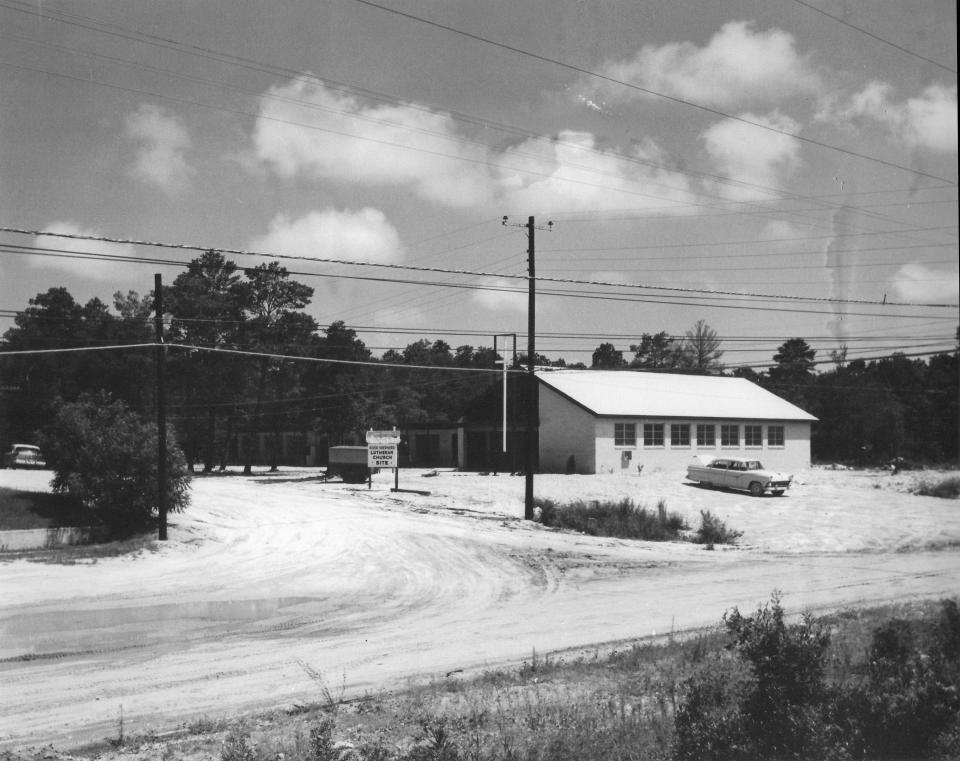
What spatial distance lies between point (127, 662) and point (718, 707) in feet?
25.1

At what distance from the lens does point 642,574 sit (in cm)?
1914

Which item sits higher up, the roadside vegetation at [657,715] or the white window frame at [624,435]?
the white window frame at [624,435]

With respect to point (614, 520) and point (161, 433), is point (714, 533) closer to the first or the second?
point (614, 520)

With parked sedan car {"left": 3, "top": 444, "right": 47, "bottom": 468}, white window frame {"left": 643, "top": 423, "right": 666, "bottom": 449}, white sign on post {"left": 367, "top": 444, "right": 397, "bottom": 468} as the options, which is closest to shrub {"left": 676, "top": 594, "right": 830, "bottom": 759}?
white sign on post {"left": 367, "top": 444, "right": 397, "bottom": 468}

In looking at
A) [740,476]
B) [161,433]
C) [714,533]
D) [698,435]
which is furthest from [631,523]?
[698,435]

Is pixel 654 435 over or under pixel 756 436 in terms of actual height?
over

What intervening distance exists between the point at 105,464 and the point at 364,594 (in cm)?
1004

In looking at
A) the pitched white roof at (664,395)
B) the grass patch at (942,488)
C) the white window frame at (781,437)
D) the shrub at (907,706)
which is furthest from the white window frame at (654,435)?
the shrub at (907,706)

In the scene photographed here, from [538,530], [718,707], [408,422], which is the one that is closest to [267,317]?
[408,422]

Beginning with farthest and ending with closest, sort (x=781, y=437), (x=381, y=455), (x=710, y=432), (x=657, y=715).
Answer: (x=781, y=437) < (x=710, y=432) < (x=381, y=455) < (x=657, y=715)

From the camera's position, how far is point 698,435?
50.0 m

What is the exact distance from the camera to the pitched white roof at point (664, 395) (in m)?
47.6

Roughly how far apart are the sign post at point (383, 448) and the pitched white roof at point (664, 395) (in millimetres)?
12755

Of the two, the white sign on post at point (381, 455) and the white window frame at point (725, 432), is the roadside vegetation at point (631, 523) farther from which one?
the white window frame at point (725, 432)
